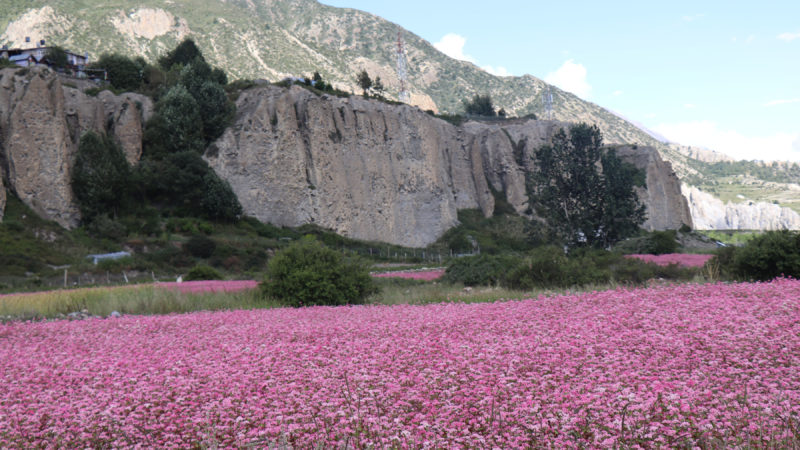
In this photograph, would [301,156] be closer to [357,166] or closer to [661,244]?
[357,166]

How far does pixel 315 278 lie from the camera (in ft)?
63.9

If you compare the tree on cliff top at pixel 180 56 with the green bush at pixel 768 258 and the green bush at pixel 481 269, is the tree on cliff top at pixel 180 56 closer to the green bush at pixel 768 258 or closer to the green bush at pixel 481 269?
the green bush at pixel 481 269

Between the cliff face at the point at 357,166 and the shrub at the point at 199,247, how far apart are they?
1388 centimetres

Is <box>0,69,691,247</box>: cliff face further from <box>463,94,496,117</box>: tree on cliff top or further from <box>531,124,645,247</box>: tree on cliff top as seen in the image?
<box>531,124,645,247</box>: tree on cliff top

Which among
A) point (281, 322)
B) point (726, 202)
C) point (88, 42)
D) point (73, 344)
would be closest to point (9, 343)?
point (73, 344)

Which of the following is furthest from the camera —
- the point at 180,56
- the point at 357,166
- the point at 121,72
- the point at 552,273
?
the point at 180,56

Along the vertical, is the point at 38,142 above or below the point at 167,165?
above

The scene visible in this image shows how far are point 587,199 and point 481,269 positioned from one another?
19945 mm

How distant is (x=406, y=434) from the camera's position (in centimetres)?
436

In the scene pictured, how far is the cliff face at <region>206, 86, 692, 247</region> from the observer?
64375 millimetres

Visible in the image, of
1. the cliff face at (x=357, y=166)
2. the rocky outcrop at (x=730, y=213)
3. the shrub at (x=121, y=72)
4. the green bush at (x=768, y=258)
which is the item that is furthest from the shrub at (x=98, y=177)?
the rocky outcrop at (x=730, y=213)

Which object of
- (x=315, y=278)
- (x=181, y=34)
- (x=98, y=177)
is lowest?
(x=315, y=278)

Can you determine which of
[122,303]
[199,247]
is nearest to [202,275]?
[199,247]

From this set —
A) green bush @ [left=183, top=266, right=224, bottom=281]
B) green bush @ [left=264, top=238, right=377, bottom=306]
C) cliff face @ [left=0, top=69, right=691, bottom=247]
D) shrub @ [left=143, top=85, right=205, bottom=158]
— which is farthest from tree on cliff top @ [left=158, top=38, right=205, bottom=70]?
green bush @ [left=264, top=238, right=377, bottom=306]
